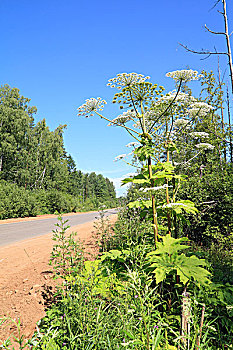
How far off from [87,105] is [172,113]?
1.33 m

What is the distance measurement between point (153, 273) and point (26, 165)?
104 feet

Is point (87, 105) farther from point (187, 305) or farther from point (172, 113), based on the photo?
point (187, 305)

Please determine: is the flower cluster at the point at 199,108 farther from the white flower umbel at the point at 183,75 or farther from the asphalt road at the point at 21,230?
the asphalt road at the point at 21,230

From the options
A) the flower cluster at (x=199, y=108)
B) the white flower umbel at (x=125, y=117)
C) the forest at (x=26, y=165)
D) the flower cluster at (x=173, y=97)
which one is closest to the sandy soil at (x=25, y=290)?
the white flower umbel at (x=125, y=117)

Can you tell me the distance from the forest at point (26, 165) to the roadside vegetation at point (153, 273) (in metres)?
18.6

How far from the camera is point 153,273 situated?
8.29 ft

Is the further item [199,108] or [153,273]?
[199,108]

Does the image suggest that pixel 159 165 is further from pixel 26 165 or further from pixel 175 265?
pixel 26 165

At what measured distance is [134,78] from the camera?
296 centimetres

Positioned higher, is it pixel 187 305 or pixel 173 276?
pixel 187 305

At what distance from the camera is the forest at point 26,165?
21078mm

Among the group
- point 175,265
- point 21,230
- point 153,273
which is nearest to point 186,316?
point 175,265

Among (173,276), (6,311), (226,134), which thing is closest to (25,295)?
(6,311)

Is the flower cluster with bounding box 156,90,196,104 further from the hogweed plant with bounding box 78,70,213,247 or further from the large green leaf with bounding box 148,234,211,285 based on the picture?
the large green leaf with bounding box 148,234,211,285
